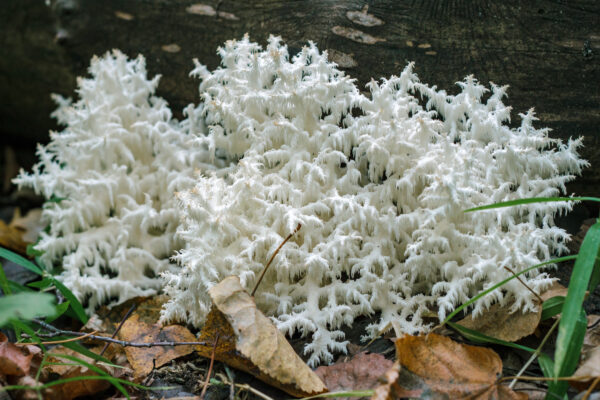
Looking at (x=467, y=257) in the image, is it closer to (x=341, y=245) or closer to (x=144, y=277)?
(x=341, y=245)

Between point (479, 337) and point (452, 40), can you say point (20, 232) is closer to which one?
point (452, 40)

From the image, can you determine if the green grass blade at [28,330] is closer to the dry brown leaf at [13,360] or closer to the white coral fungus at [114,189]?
the dry brown leaf at [13,360]

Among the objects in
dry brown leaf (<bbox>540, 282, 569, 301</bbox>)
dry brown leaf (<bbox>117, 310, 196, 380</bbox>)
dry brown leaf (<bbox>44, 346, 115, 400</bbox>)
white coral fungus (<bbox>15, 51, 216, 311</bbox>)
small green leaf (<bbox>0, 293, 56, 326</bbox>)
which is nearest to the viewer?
small green leaf (<bbox>0, 293, 56, 326</bbox>)

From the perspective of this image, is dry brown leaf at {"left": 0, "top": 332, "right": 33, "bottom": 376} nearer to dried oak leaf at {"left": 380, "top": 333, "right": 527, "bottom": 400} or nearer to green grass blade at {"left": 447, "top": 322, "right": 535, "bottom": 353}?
dried oak leaf at {"left": 380, "top": 333, "right": 527, "bottom": 400}

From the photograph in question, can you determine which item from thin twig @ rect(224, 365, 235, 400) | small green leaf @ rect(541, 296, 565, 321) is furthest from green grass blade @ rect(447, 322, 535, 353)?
thin twig @ rect(224, 365, 235, 400)

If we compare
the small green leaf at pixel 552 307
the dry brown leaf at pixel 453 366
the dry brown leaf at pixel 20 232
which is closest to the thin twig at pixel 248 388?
the dry brown leaf at pixel 453 366
